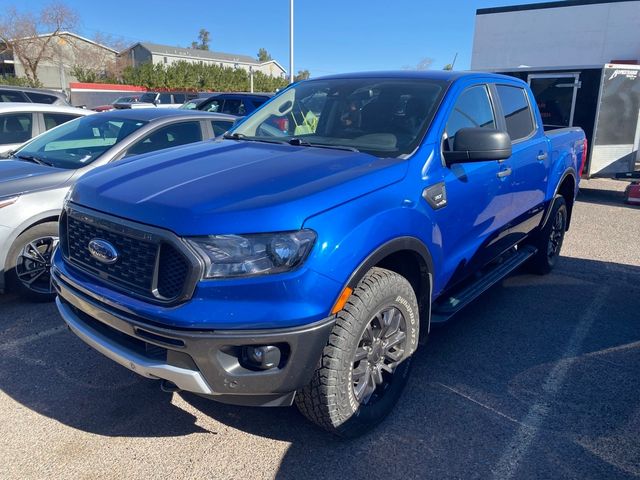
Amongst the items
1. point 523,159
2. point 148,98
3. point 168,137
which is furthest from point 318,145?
point 148,98

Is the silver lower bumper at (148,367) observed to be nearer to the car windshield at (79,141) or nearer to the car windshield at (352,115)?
the car windshield at (352,115)

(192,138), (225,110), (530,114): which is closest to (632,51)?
(225,110)

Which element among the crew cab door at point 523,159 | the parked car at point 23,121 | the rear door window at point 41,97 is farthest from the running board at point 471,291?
the rear door window at point 41,97

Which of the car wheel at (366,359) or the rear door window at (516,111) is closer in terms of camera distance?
the car wheel at (366,359)

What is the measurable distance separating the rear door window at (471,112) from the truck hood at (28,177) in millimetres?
3214

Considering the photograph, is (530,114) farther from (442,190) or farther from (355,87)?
(442,190)

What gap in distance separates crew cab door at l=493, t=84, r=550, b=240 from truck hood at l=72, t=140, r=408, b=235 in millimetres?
1699

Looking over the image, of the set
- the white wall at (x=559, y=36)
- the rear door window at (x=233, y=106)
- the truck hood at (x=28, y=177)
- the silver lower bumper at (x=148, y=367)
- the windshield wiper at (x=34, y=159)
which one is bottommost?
the silver lower bumper at (x=148, y=367)

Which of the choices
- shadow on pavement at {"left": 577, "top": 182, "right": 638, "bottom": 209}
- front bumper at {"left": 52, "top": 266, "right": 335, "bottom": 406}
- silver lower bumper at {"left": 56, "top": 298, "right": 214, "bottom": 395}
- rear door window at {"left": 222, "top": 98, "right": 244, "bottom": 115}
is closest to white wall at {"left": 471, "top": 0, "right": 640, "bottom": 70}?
shadow on pavement at {"left": 577, "top": 182, "right": 638, "bottom": 209}

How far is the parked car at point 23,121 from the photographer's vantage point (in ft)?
20.2

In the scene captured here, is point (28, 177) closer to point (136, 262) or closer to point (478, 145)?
point (136, 262)

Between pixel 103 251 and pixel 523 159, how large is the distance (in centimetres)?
331

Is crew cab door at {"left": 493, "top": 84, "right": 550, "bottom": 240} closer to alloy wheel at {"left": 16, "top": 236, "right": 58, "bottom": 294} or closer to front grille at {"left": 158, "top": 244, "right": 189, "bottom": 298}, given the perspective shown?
front grille at {"left": 158, "top": 244, "right": 189, "bottom": 298}

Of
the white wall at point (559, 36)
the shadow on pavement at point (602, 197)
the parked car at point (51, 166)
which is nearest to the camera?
the parked car at point (51, 166)
